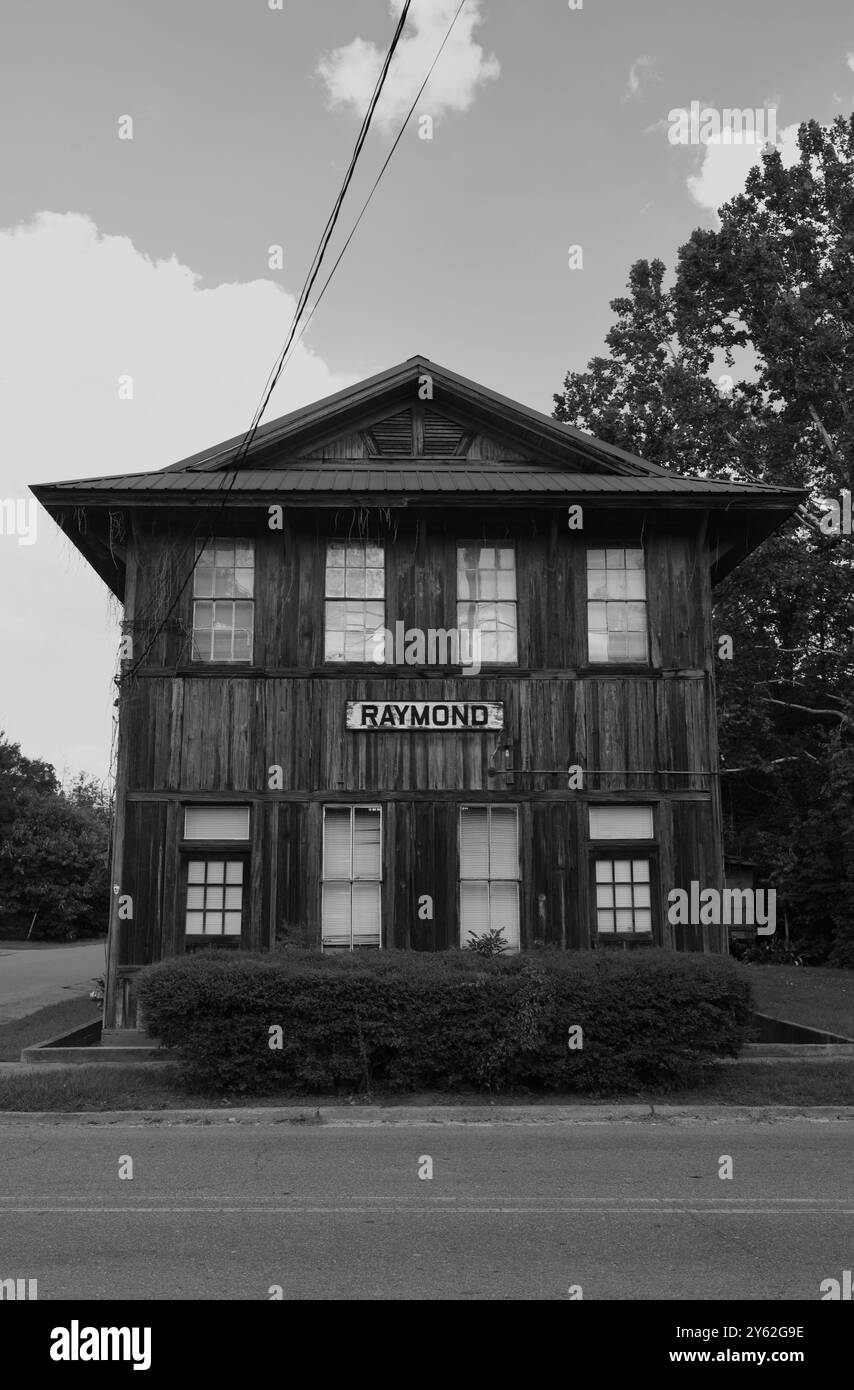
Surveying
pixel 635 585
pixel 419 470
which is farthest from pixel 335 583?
pixel 635 585

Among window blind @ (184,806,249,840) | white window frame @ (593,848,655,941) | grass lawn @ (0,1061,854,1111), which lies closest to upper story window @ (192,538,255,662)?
window blind @ (184,806,249,840)

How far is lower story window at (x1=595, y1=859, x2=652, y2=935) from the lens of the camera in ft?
49.8

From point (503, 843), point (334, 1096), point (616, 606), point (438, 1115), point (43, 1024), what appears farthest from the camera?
point (43, 1024)

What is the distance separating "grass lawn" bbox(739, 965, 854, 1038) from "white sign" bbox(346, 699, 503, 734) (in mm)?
4545

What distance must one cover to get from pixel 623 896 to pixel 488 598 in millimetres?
4411

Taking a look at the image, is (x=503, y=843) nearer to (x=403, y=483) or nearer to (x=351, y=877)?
(x=351, y=877)

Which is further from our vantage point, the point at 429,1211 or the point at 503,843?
the point at 503,843

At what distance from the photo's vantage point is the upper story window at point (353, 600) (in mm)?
15734

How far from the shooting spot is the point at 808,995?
20.9 meters

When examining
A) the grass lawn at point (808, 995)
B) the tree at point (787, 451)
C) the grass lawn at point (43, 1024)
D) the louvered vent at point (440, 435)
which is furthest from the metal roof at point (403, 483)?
the tree at point (787, 451)

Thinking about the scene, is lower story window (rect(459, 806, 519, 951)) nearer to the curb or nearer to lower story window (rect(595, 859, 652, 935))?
lower story window (rect(595, 859, 652, 935))

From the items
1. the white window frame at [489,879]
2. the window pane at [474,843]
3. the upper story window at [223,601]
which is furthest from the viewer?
the upper story window at [223,601]

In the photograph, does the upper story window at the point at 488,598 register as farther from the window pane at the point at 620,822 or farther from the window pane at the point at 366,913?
the window pane at the point at 366,913

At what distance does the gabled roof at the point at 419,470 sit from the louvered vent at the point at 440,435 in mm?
15
